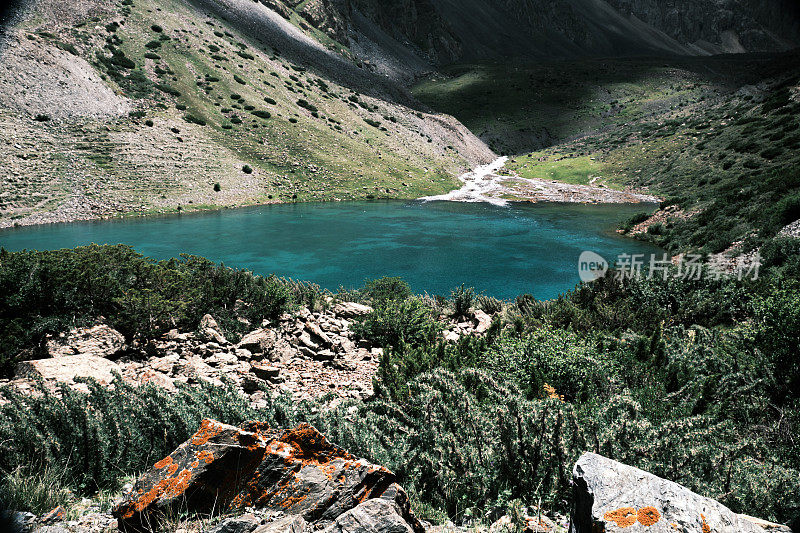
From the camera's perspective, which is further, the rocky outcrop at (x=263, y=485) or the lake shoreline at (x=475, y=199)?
the lake shoreline at (x=475, y=199)

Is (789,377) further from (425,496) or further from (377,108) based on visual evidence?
(377,108)

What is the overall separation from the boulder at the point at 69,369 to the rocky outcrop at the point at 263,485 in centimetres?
308

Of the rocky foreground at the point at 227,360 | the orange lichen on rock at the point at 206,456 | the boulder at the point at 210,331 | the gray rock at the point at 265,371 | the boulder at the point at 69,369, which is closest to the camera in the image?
the orange lichen on rock at the point at 206,456

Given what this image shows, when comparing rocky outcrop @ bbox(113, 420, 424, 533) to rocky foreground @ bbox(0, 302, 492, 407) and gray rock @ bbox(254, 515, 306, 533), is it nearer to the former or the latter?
gray rock @ bbox(254, 515, 306, 533)

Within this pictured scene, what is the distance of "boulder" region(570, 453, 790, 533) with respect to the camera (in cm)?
198

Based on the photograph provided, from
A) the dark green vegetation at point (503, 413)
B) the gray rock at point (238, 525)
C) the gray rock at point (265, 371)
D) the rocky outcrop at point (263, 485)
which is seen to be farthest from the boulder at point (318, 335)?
the gray rock at point (238, 525)

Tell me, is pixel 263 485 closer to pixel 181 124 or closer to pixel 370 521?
pixel 370 521

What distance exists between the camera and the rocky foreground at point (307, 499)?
2.09 meters

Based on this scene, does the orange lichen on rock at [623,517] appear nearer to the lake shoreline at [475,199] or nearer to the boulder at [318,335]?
the boulder at [318,335]

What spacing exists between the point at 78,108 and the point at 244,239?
28.6m

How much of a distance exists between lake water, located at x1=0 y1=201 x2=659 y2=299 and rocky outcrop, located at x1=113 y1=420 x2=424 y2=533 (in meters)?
13.9

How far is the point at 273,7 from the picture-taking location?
89000 millimetres

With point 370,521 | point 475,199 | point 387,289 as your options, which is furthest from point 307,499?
point 475,199

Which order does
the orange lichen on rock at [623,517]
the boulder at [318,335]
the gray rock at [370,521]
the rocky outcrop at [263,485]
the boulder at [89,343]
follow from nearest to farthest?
the orange lichen on rock at [623,517] < the gray rock at [370,521] < the rocky outcrop at [263,485] < the boulder at [89,343] < the boulder at [318,335]
